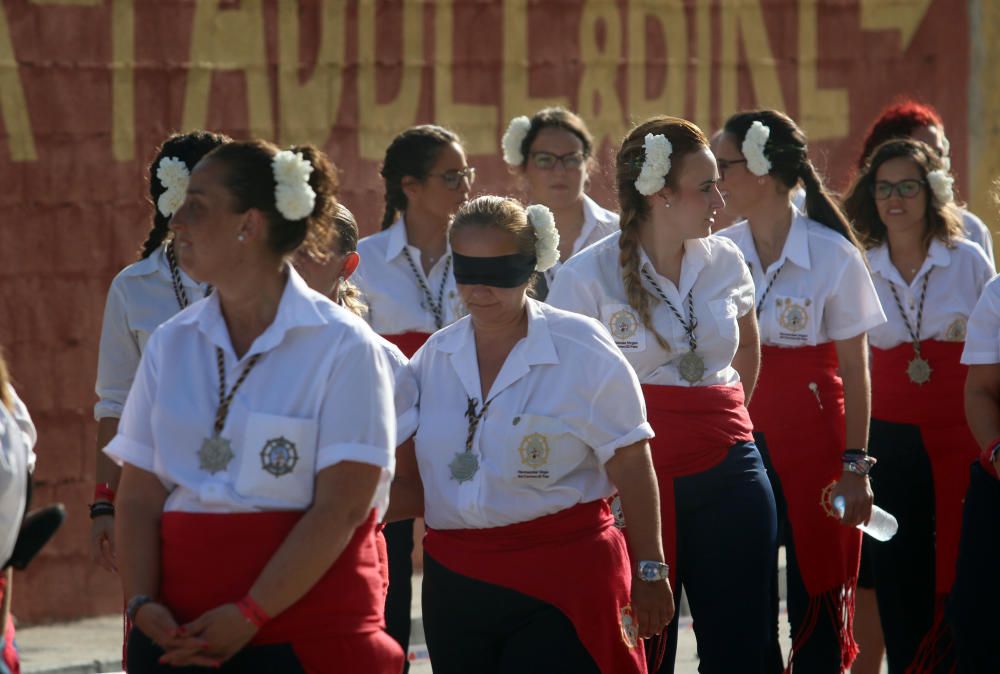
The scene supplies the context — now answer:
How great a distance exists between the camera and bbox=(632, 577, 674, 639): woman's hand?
5.30 meters

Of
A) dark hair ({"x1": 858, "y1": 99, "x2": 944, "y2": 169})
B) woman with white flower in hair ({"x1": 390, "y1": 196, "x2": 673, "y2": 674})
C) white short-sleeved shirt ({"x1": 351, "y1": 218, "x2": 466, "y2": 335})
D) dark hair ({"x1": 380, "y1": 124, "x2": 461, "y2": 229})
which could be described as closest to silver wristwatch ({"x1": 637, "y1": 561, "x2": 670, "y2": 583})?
woman with white flower in hair ({"x1": 390, "y1": 196, "x2": 673, "y2": 674})

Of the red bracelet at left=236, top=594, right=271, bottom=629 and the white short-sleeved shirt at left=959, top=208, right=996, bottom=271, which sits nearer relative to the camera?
the red bracelet at left=236, top=594, right=271, bottom=629

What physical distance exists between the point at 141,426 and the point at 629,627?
160 cm

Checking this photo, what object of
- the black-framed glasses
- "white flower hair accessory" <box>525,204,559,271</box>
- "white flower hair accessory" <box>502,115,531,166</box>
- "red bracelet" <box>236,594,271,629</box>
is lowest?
"red bracelet" <box>236,594,271,629</box>

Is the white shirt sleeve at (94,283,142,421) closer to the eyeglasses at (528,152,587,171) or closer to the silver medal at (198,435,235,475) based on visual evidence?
the silver medal at (198,435,235,475)

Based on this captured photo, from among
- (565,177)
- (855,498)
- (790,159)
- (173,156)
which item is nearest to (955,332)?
(790,159)

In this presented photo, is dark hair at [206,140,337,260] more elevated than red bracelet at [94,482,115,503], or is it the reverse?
dark hair at [206,140,337,260]

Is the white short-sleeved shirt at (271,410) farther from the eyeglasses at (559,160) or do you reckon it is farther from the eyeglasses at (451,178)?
the eyeglasses at (559,160)

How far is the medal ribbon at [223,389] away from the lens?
432cm

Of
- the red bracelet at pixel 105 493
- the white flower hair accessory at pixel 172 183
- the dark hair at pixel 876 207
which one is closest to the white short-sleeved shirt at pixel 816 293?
the dark hair at pixel 876 207

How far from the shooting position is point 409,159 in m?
7.54

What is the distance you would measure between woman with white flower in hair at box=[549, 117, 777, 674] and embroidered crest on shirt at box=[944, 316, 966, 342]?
1863 mm

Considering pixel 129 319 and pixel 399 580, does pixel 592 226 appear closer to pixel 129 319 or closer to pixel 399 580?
pixel 399 580

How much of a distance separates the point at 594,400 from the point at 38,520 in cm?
161
